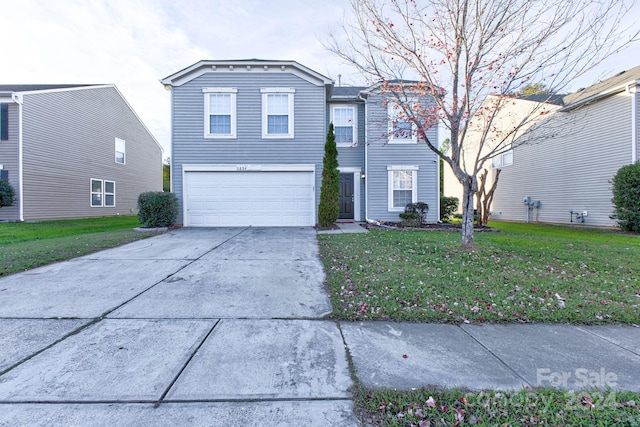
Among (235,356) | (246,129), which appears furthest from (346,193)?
(235,356)

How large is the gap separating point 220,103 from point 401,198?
26.4 feet

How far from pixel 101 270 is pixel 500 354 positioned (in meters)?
5.85

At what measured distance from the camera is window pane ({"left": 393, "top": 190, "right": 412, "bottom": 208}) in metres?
11.9

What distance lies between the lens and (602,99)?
454 inches

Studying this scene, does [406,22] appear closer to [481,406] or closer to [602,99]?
[481,406]

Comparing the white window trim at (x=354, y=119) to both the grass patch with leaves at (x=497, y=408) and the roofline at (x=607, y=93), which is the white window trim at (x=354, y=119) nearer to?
A: the roofline at (x=607, y=93)

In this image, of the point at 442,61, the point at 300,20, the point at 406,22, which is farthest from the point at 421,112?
the point at 300,20

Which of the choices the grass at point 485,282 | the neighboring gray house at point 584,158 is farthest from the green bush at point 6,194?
the neighboring gray house at point 584,158

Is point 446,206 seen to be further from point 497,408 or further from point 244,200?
point 497,408

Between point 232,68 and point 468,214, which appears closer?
point 468,214

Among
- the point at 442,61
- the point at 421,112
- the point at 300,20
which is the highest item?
the point at 300,20

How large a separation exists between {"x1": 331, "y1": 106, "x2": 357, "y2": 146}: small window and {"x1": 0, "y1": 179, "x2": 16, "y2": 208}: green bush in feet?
44.1

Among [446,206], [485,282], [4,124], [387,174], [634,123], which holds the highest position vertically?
[4,124]

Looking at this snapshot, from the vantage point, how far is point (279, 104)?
1124 centimetres
